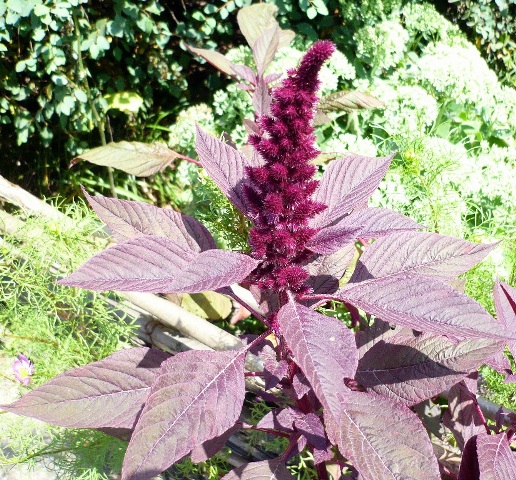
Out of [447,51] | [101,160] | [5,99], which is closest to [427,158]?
[447,51]

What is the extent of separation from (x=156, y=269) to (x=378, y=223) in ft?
1.00

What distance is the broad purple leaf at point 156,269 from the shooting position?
25.4 inches

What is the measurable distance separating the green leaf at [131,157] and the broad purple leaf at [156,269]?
2.31 feet

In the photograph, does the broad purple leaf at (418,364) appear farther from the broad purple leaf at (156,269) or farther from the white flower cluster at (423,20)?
the white flower cluster at (423,20)

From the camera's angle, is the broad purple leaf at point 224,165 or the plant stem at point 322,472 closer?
the broad purple leaf at point 224,165

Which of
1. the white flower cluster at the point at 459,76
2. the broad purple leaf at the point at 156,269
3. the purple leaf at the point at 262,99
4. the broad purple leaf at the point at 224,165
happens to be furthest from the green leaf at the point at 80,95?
the broad purple leaf at the point at 156,269

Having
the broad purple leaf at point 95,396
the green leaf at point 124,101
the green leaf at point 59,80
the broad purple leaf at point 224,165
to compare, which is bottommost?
the broad purple leaf at point 95,396

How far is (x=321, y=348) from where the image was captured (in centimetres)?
65

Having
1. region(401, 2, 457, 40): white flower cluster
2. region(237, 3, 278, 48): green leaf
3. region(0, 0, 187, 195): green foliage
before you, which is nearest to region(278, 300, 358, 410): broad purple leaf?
region(237, 3, 278, 48): green leaf

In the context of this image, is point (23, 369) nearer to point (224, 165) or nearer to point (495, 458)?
point (224, 165)

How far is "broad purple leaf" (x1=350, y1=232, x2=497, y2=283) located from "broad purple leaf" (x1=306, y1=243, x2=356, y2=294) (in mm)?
32

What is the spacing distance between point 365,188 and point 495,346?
11.7 inches

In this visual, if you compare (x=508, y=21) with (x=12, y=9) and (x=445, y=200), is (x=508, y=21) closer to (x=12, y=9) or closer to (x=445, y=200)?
(x=445, y=200)

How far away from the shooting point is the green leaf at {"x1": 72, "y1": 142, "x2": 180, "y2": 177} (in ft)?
4.59
